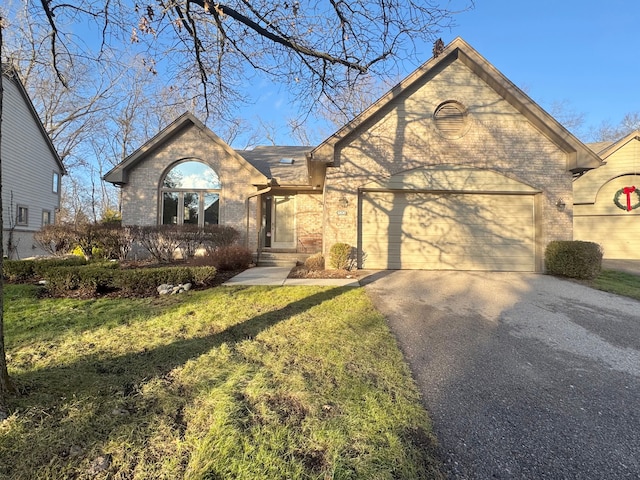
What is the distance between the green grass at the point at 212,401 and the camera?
1902 millimetres

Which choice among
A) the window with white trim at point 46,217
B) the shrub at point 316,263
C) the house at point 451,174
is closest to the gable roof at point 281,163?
the house at point 451,174

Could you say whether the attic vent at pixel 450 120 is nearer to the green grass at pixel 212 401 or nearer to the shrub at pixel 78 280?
the green grass at pixel 212 401

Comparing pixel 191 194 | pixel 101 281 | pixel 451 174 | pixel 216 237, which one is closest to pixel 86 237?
pixel 191 194

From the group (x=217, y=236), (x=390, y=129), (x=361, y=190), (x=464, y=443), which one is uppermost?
(x=390, y=129)

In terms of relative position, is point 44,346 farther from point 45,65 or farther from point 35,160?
point 35,160

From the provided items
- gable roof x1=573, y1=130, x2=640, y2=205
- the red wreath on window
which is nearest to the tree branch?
gable roof x1=573, y1=130, x2=640, y2=205

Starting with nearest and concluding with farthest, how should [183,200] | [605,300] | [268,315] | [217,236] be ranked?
[268,315]
[605,300]
[217,236]
[183,200]

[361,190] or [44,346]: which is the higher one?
[361,190]

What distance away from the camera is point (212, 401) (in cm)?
251

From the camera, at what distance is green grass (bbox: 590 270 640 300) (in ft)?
23.9

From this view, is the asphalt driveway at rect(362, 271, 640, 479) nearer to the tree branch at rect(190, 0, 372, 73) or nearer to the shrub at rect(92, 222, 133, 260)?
the tree branch at rect(190, 0, 372, 73)

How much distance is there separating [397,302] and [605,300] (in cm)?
460

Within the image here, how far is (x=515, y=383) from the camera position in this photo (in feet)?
10.0

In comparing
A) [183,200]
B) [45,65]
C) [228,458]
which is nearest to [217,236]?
[183,200]
